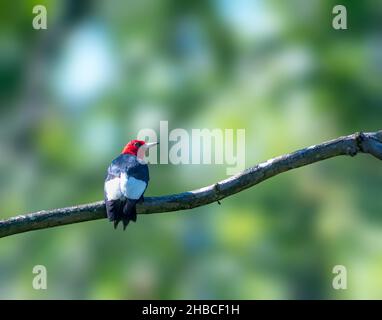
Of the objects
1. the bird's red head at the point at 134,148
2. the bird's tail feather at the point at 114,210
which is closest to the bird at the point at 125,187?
the bird's tail feather at the point at 114,210

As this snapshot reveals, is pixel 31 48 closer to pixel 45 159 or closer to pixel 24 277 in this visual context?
pixel 45 159

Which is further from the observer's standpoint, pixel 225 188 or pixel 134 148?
pixel 134 148

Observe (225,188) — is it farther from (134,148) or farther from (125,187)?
(134,148)

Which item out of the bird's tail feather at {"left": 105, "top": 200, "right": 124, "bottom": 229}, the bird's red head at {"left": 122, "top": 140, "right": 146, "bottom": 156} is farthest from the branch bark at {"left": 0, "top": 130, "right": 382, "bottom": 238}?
the bird's red head at {"left": 122, "top": 140, "right": 146, "bottom": 156}

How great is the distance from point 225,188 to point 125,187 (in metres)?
0.83

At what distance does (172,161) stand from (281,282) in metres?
1.77

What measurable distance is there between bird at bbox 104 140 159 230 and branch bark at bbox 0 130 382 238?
175 millimetres

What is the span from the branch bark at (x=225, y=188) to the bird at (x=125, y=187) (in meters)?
0.18

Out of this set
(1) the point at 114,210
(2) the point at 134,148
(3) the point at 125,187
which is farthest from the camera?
(2) the point at 134,148

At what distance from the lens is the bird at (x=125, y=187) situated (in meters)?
5.23

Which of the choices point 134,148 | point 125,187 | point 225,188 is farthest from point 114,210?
point 134,148

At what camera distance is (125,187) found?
5531 millimetres

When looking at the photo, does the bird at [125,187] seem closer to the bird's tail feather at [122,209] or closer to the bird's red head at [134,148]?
the bird's tail feather at [122,209]

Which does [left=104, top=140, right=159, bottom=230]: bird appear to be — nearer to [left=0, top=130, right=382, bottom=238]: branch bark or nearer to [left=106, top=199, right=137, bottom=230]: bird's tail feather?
[left=106, top=199, right=137, bottom=230]: bird's tail feather
